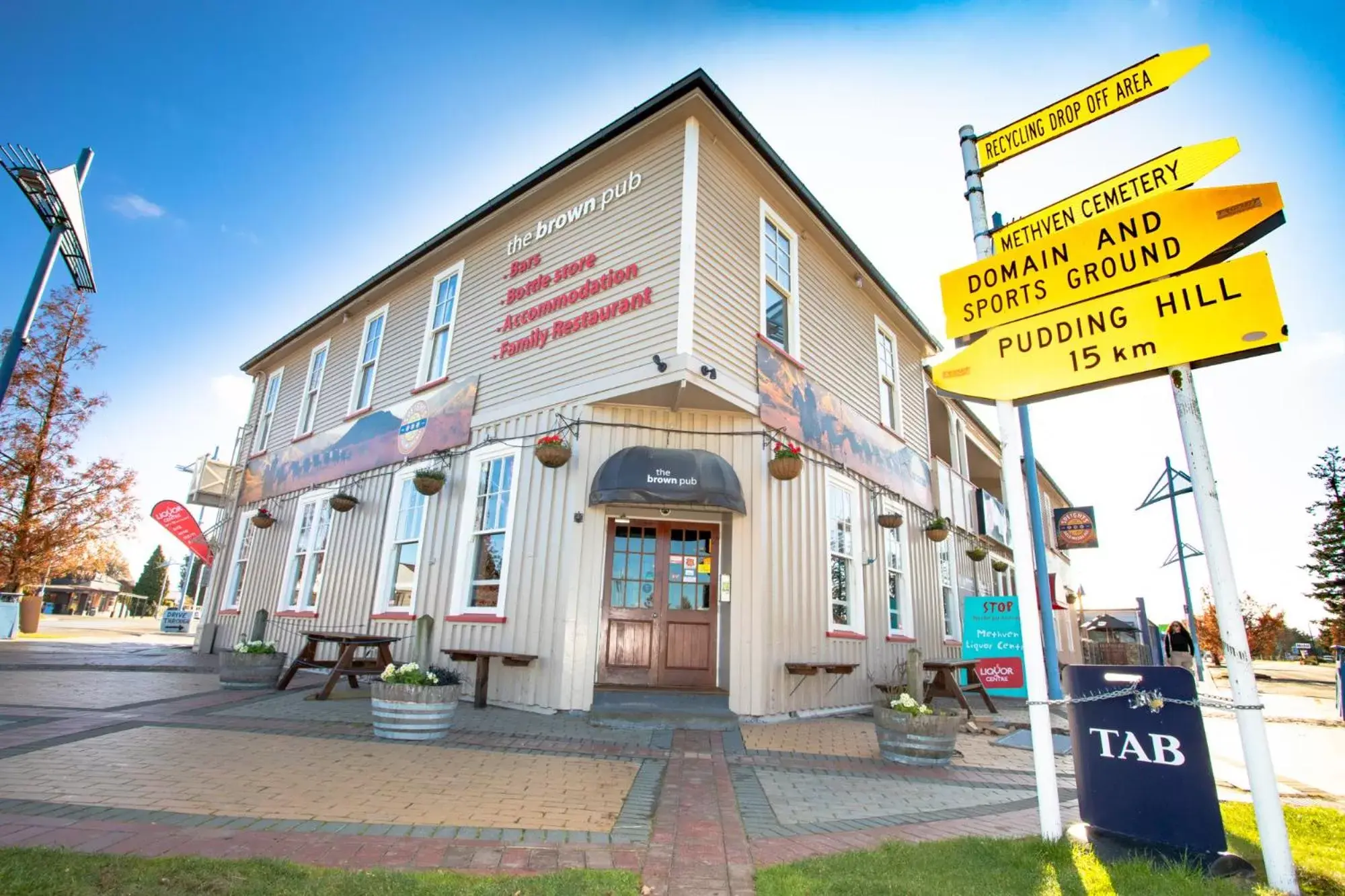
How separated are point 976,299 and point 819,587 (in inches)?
237

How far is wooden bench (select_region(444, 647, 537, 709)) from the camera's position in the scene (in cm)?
795

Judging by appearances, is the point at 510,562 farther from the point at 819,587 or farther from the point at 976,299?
the point at 976,299

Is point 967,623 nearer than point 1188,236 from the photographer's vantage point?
No

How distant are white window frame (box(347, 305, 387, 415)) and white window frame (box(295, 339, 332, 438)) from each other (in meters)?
1.55

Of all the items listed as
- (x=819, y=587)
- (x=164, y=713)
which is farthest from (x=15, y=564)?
(x=819, y=587)

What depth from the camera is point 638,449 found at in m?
8.11

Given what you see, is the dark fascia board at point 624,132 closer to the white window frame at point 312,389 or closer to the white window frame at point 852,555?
the white window frame at point 312,389

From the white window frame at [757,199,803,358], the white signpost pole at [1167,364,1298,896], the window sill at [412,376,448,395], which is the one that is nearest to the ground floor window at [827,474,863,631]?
the white window frame at [757,199,803,358]

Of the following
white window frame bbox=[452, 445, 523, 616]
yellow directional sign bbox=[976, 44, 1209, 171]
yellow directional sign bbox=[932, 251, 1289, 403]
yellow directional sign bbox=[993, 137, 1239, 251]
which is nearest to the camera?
yellow directional sign bbox=[932, 251, 1289, 403]

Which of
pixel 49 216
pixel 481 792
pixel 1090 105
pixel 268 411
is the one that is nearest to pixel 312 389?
pixel 268 411

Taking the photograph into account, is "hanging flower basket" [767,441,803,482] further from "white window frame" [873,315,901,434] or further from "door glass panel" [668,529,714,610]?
"white window frame" [873,315,901,434]

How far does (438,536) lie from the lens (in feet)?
33.2

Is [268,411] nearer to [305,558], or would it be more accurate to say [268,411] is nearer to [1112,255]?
[305,558]

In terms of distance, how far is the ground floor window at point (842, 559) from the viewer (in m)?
9.95
